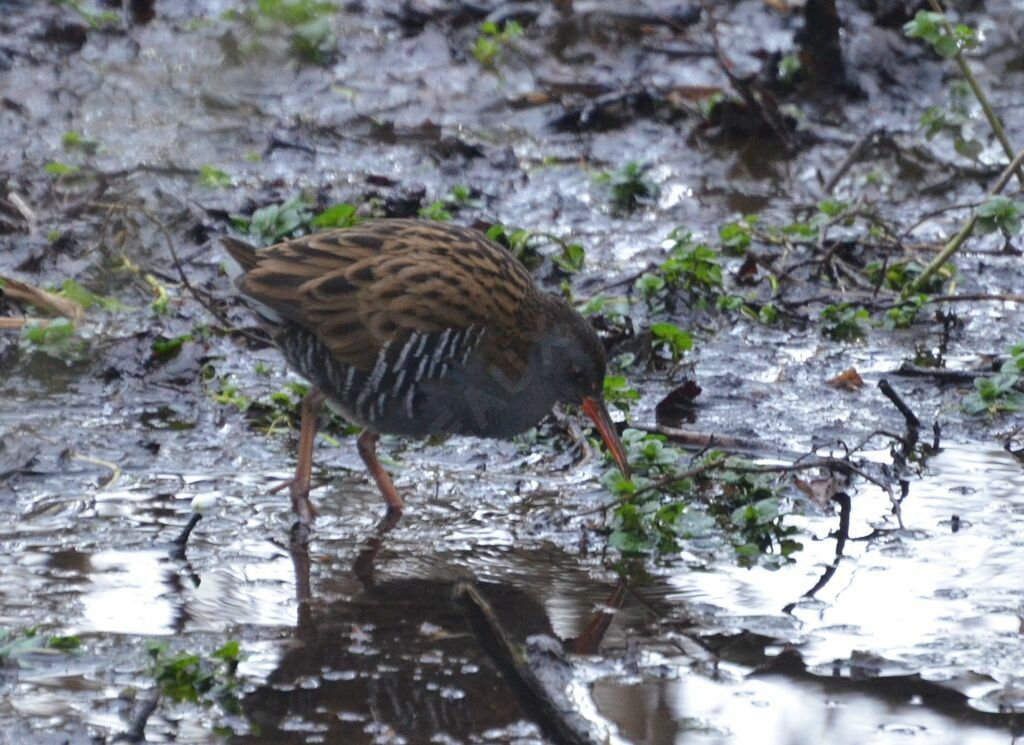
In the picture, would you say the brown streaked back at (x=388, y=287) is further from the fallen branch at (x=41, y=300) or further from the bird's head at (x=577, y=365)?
the fallen branch at (x=41, y=300)

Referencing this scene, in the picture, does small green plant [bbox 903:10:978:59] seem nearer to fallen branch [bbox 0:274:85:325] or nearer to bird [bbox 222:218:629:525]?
bird [bbox 222:218:629:525]

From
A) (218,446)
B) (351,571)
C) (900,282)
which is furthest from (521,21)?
(351,571)

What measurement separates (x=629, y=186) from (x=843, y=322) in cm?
172

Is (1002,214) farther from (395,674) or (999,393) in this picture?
(395,674)

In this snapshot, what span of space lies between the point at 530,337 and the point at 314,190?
9.40 feet

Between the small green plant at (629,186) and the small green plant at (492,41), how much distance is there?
88.5 inches

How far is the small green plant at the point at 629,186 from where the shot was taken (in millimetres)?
7969

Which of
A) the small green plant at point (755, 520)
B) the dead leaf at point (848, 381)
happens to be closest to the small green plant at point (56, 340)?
the small green plant at point (755, 520)

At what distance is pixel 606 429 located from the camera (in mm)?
Answer: 5121

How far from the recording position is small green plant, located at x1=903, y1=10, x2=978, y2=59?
6121 millimetres

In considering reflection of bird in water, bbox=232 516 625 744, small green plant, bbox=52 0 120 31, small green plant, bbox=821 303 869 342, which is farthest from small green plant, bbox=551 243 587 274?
small green plant, bbox=52 0 120 31

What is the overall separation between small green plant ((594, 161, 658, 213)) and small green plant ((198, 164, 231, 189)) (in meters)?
1.84

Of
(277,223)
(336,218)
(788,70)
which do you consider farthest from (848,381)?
(788,70)

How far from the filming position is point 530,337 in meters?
5.14
